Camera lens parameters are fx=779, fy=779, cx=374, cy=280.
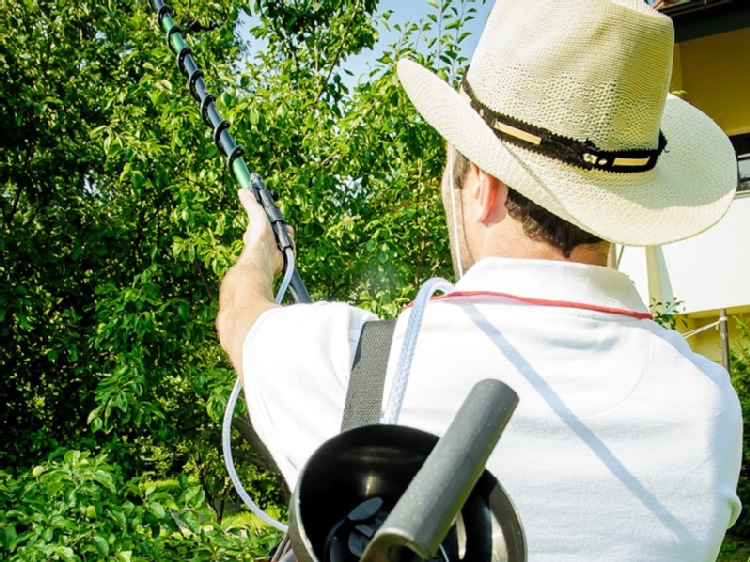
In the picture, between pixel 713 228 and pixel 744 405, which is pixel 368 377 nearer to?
pixel 744 405

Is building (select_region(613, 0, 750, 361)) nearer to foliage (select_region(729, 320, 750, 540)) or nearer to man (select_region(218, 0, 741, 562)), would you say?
foliage (select_region(729, 320, 750, 540))

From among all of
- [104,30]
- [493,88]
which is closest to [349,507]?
[493,88]

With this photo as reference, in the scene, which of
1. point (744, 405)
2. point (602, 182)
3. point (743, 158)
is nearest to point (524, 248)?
point (602, 182)

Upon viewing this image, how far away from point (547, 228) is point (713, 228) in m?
8.35

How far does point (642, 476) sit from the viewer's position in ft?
3.07

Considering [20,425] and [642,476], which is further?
[20,425]

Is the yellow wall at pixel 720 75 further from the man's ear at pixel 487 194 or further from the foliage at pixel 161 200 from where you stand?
the man's ear at pixel 487 194

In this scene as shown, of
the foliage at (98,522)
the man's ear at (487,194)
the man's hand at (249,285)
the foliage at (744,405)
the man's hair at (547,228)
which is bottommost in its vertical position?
the foliage at (744,405)

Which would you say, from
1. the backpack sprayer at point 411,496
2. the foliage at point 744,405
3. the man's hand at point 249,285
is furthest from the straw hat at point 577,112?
the foliage at point 744,405

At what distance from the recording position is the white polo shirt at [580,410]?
933mm

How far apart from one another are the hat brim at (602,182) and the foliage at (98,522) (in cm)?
201

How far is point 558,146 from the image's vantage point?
1.11m

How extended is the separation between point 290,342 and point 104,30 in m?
6.32

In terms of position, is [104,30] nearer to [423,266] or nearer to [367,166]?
[367,166]
